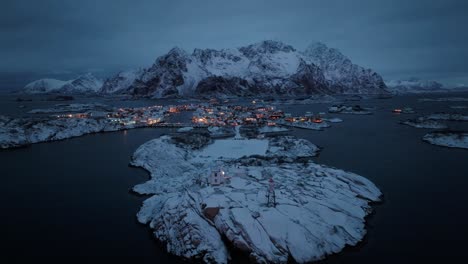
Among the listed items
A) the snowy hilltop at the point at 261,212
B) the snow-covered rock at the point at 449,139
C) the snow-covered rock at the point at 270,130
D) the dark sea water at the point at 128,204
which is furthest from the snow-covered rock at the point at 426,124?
the snowy hilltop at the point at 261,212

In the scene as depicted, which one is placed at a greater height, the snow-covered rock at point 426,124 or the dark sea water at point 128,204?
the snow-covered rock at point 426,124

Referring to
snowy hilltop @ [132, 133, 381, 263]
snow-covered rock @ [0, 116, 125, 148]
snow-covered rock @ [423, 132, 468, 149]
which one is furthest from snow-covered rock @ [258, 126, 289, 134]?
snow-covered rock @ [0, 116, 125, 148]

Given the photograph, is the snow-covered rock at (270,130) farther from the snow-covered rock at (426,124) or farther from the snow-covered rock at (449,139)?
the snow-covered rock at (426,124)

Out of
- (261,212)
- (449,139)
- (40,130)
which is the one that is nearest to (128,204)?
(261,212)

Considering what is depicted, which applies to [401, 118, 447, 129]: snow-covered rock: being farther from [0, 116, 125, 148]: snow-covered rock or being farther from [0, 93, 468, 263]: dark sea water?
[0, 116, 125, 148]: snow-covered rock

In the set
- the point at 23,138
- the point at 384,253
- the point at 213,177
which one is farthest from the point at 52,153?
the point at 384,253
